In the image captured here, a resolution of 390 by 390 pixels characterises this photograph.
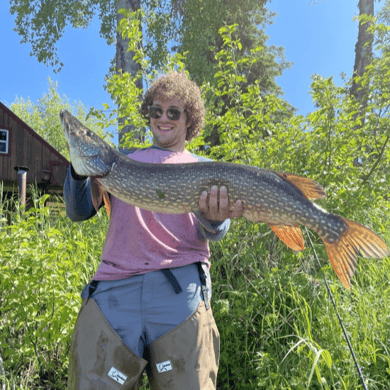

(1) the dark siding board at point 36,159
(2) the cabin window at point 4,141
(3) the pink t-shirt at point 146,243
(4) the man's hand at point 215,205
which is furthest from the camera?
(1) the dark siding board at point 36,159

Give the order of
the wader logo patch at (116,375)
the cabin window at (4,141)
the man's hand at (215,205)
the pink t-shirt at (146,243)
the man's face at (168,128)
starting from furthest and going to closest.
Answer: the cabin window at (4,141) → the man's face at (168,128) → the man's hand at (215,205) → the pink t-shirt at (146,243) → the wader logo patch at (116,375)

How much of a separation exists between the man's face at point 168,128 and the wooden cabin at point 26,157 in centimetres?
1458

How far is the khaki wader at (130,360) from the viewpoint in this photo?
4.94 ft

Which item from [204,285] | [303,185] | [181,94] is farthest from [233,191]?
[181,94]

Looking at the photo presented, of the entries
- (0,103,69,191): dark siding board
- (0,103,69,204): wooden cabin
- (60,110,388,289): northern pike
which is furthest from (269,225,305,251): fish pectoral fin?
(0,103,69,191): dark siding board

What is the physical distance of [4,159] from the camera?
15.8m

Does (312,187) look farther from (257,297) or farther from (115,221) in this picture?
(257,297)

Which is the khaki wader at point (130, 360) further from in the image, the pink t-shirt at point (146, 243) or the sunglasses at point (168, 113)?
the sunglasses at point (168, 113)

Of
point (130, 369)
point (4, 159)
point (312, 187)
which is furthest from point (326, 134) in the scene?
point (4, 159)

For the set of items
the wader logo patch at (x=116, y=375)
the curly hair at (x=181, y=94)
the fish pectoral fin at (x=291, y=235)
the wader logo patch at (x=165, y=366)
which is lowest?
the wader logo patch at (x=116, y=375)

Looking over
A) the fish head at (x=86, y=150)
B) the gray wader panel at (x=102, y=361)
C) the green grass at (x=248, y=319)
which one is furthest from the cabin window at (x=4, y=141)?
the gray wader panel at (x=102, y=361)

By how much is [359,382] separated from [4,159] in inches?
668

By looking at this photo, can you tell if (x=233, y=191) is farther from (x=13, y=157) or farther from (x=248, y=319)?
(x=13, y=157)

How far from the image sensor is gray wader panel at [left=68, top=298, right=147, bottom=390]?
1.50m
